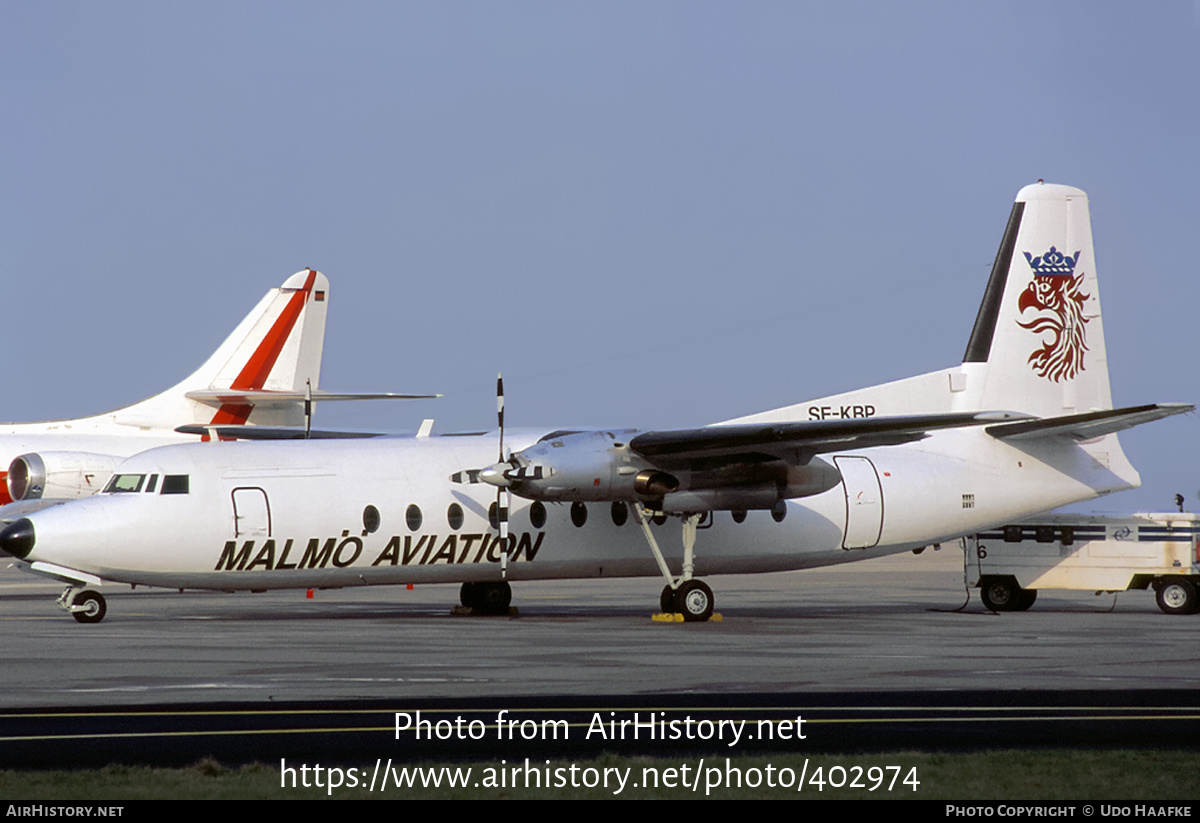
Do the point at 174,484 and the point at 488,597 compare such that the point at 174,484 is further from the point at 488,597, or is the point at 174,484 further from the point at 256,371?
the point at 256,371

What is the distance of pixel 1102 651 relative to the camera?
18172 millimetres

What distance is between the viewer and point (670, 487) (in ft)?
76.1

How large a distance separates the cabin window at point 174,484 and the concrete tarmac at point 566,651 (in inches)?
83.1

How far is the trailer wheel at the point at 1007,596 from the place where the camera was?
91.8ft

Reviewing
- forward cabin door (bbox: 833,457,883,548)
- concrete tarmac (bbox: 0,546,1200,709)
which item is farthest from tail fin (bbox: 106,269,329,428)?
forward cabin door (bbox: 833,457,883,548)

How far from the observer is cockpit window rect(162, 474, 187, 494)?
22344 millimetres

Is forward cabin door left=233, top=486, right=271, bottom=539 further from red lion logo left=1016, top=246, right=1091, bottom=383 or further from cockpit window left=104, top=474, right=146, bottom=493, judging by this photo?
red lion logo left=1016, top=246, right=1091, bottom=383

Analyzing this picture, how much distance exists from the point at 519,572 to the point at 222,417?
19.1 meters

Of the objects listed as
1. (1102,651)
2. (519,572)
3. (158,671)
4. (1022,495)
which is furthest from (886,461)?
(158,671)

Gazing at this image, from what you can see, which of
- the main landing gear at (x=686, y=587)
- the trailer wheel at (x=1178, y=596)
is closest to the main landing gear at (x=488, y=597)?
the main landing gear at (x=686, y=587)

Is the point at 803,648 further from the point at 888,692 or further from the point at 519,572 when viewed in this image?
the point at 519,572

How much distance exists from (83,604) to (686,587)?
31.5ft

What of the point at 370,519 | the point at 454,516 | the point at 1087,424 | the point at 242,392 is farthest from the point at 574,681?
the point at 242,392

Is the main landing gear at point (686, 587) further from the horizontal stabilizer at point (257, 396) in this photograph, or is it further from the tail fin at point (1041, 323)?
the horizontal stabilizer at point (257, 396)
